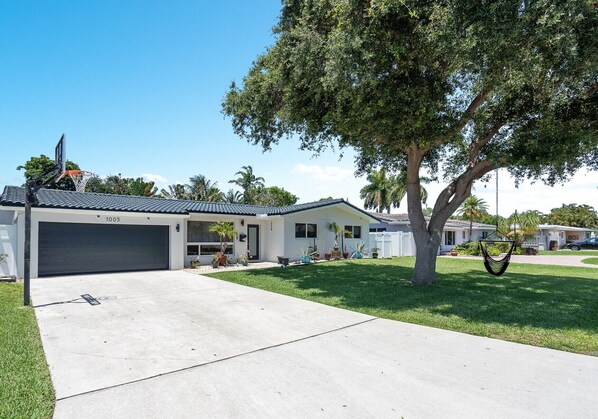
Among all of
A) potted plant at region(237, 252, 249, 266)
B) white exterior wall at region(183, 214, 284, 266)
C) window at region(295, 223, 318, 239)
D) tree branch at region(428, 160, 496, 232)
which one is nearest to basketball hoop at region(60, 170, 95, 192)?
white exterior wall at region(183, 214, 284, 266)

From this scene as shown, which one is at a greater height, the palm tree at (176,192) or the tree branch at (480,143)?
the palm tree at (176,192)

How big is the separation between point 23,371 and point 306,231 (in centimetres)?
1639

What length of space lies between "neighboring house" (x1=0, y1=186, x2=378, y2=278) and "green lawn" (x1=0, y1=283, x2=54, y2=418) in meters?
6.83

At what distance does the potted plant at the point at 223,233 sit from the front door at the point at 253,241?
64.7 inches

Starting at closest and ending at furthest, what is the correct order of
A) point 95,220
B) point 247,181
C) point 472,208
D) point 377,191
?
point 95,220
point 472,208
point 377,191
point 247,181

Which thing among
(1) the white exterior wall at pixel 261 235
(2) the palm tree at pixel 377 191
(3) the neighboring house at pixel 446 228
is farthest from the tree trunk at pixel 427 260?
(2) the palm tree at pixel 377 191

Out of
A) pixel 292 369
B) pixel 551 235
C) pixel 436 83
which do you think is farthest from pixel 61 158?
pixel 551 235

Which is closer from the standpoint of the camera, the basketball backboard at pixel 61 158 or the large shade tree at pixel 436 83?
the large shade tree at pixel 436 83

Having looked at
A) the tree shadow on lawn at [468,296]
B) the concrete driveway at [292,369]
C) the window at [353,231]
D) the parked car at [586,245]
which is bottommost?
the parked car at [586,245]

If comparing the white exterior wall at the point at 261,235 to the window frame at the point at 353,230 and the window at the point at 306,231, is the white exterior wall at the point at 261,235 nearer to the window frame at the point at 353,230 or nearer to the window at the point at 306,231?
the window at the point at 306,231

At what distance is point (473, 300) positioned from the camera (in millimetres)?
8672

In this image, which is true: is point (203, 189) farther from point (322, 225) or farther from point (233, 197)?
point (322, 225)

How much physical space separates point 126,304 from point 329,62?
7.40 metres

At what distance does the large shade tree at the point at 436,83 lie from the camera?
6867mm
